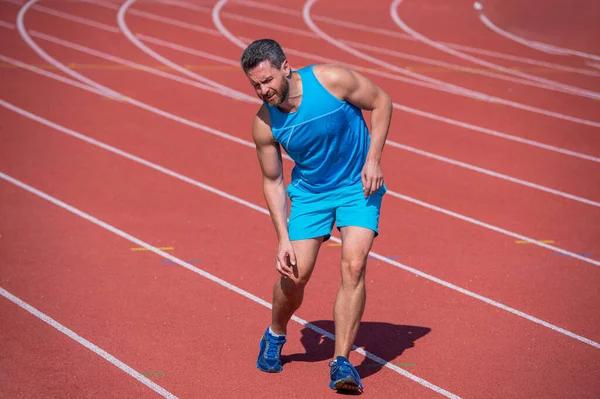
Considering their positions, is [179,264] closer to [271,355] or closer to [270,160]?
[271,355]

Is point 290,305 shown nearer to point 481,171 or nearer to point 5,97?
point 481,171

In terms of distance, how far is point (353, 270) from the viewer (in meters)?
5.13

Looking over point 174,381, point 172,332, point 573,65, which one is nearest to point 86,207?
point 172,332

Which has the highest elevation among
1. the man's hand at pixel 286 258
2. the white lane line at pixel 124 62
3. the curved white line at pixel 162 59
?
the man's hand at pixel 286 258

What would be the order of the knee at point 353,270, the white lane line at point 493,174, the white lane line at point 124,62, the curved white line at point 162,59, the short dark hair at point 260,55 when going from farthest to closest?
1. the white lane line at point 124,62
2. the curved white line at point 162,59
3. the white lane line at point 493,174
4. the knee at point 353,270
5. the short dark hair at point 260,55

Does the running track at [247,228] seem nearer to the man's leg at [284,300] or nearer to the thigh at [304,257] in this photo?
the man's leg at [284,300]

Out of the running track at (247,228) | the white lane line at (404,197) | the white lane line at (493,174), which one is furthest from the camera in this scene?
the white lane line at (493,174)

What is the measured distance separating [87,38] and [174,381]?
1199 cm

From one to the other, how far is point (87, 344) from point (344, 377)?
1.73 metres

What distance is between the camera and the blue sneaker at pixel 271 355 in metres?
5.48

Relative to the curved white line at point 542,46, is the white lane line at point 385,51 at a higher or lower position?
lower

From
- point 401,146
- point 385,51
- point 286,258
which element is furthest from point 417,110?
point 286,258

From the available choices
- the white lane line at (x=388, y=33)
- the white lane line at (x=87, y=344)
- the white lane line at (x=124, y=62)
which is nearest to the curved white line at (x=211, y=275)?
the white lane line at (x=87, y=344)

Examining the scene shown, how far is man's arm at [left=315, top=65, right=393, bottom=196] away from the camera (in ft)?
16.9
